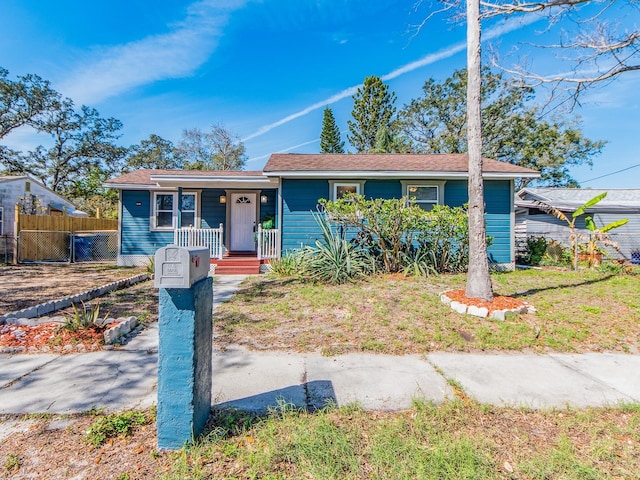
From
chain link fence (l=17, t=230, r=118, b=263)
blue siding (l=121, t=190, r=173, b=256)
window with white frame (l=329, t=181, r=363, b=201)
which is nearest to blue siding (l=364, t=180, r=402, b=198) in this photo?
window with white frame (l=329, t=181, r=363, b=201)

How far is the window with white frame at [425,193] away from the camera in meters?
9.87

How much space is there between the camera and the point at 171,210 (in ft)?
37.0

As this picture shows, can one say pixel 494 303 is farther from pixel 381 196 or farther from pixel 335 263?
pixel 381 196

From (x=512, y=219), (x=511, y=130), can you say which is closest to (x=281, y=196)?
(x=512, y=219)

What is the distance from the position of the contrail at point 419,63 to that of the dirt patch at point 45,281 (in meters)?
11.0

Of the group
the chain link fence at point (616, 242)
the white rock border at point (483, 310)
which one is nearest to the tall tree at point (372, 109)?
the chain link fence at point (616, 242)

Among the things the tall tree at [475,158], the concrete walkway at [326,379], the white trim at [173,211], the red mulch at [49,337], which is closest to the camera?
the concrete walkway at [326,379]

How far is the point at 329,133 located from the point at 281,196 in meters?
21.2

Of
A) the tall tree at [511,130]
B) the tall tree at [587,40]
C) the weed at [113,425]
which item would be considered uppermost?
the tall tree at [511,130]

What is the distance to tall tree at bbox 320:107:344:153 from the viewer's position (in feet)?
95.1

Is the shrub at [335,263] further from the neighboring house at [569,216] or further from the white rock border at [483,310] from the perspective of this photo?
the neighboring house at [569,216]

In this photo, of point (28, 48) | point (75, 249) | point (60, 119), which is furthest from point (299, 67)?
point (60, 119)

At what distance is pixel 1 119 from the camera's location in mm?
22984

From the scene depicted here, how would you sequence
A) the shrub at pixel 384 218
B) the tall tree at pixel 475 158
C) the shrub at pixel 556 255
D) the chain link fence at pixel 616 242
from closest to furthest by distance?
the tall tree at pixel 475 158 < the shrub at pixel 384 218 < the shrub at pixel 556 255 < the chain link fence at pixel 616 242
